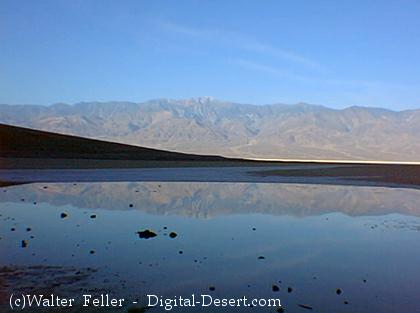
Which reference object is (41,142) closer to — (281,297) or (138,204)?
(138,204)

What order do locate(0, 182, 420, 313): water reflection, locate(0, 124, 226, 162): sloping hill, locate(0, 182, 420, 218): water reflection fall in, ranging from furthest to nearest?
1. locate(0, 124, 226, 162): sloping hill
2. locate(0, 182, 420, 218): water reflection
3. locate(0, 182, 420, 313): water reflection

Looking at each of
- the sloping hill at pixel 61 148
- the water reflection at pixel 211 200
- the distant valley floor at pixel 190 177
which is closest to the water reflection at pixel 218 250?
the water reflection at pixel 211 200

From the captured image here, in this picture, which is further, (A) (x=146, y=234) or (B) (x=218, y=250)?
(A) (x=146, y=234)

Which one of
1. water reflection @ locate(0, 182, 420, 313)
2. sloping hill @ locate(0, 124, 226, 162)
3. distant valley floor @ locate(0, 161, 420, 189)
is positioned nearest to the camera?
water reflection @ locate(0, 182, 420, 313)

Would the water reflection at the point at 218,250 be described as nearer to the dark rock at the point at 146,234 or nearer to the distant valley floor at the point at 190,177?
the dark rock at the point at 146,234

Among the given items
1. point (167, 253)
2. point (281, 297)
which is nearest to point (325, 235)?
point (167, 253)

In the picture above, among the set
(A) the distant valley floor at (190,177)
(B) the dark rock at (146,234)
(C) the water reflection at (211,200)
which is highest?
(B) the dark rock at (146,234)

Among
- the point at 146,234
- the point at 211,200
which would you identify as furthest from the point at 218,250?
the point at 211,200

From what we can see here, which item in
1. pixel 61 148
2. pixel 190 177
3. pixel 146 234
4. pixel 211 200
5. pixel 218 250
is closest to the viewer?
pixel 218 250

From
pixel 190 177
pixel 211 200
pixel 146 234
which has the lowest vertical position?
pixel 190 177

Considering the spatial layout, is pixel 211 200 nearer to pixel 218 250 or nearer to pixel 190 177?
pixel 218 250

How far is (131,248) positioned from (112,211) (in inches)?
254

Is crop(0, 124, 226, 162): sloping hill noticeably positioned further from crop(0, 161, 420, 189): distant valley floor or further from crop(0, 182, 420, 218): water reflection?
crop(0, 182, 420, 218): water reflection

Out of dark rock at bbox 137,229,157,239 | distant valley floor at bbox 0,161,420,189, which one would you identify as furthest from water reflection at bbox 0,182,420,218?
distant valley floor at bbox 0,161,420,189
